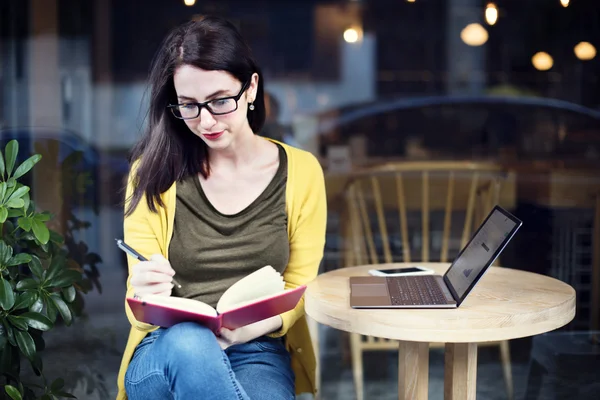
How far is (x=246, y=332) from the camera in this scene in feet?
5.72

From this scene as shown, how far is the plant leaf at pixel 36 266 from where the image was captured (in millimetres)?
2180

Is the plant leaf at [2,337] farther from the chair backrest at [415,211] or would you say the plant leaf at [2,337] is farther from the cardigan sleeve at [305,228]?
the chair backrest at [415,211]

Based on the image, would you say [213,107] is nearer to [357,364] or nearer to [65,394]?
[65,394]

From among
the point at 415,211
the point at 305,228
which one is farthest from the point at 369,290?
the point at 415,211

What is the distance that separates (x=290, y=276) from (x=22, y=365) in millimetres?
1042

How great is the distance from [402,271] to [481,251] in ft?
1.18

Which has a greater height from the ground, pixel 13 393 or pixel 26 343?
pixel 26 343

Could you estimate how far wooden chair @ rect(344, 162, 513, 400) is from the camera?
126 inches

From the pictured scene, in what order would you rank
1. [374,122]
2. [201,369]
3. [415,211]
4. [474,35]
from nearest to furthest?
[201,369] < [415,211] < [474,35] < [374,122]

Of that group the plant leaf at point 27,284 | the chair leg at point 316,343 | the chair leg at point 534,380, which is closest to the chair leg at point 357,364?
the chair leg at point 316,343


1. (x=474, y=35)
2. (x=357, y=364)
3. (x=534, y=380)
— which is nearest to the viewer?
(x=534, y=380)

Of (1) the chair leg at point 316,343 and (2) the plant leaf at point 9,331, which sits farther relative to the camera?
(1) the chair leg at point 316,343

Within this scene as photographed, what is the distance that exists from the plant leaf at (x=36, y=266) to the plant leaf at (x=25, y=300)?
0.22ft

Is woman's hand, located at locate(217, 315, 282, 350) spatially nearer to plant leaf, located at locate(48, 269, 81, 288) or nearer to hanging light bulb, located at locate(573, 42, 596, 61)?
plant leaf, located at locate(48, 269, 81, 288)
